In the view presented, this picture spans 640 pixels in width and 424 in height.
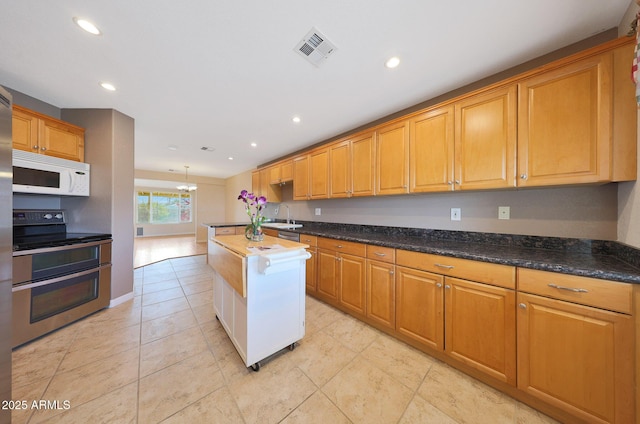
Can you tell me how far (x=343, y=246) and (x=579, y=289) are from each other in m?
1.74

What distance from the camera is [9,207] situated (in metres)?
1.01

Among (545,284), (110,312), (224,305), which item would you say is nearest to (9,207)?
(224,305)

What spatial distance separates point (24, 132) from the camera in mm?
2104

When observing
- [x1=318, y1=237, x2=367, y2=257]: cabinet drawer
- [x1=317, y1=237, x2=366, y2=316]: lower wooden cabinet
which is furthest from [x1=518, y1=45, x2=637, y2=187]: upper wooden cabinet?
[x1=317, y1=237, x2=366, y2=316]: lower wooden cabinet

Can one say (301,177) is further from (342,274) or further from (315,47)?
(315,47)

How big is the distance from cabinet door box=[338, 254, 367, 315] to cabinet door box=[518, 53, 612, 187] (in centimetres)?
157

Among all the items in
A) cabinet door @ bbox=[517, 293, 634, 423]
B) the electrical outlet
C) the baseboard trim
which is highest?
the electrical outlet

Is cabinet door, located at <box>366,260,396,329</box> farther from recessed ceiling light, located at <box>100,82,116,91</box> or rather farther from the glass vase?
recessed ceiling light, located at <box>100,82,116,91</box>

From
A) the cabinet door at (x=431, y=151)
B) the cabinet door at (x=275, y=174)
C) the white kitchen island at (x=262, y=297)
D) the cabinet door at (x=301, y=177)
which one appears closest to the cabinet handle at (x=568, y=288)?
the cabinet door at (x=431, y=151)

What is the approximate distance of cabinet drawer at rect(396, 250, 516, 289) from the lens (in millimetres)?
1352

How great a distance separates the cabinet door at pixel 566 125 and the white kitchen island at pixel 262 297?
1.90 m

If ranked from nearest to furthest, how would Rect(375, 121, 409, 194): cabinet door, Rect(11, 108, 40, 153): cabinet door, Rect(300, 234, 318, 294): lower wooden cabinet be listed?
1. Rect(11, 108, 40, 153): cabinet door
2. Rect(375, 121, 409, 194): cabinet door
3. Rect(300, 234, 318, 294): lower wooden cabinet

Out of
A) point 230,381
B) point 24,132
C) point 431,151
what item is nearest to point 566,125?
point 431,151

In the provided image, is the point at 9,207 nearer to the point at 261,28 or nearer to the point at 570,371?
the point at 261,28
